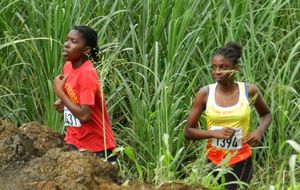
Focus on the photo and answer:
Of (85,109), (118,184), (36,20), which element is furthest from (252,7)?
(118,184)

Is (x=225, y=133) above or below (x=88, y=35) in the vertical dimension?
below

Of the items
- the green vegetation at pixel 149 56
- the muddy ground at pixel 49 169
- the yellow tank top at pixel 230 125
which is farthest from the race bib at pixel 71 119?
the muddy ground at pixel 49 169

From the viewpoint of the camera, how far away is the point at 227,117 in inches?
179

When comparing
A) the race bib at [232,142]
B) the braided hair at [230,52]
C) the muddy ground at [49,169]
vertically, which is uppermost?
the braided hair at [230,52]

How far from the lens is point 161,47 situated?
5.96 metres

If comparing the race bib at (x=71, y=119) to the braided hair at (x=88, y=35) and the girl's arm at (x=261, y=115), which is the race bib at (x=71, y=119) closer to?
the braided hair at (x=88, y=35)

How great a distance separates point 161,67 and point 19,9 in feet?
3.66

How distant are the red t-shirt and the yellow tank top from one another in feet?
1.93

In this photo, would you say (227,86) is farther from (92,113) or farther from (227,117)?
(92,113)

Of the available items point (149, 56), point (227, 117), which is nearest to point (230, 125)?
point (227, 117)

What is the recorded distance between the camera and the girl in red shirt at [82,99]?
4.68 metres

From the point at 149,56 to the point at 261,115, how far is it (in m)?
1.38

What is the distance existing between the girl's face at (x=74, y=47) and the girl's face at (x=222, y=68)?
78 cm

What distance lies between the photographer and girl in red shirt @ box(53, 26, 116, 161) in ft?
15.3
